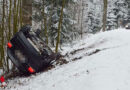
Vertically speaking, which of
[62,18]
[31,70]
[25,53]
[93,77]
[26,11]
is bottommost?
[31,70]

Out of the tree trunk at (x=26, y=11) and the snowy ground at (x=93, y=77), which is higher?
the tree trunk at (x=26, y=11)

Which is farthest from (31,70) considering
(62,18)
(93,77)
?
Result: (62,18)

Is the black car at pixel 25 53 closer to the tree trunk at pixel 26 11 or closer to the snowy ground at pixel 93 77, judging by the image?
the snowy ground at pixel 93 77

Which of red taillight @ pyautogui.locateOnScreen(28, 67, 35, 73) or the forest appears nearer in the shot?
red taillight @ pyautogui.locateOnScreen(28, 67, 35, 73)

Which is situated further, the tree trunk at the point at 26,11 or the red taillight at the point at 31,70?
the tree trunk at the point at 26,11

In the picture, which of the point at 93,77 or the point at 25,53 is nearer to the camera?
the point at 93,77

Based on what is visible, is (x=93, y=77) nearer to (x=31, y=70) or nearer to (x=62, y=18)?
(x=31, y=70)

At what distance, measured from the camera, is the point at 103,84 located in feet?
15.3

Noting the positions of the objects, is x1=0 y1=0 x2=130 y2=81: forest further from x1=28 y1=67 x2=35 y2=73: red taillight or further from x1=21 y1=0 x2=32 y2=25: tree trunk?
x1=28 y1=67 x2=35 y2=73: red taillight

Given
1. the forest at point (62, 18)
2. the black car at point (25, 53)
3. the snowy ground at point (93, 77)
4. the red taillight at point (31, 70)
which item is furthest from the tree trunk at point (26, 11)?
the snowy ground at point (93, 77)

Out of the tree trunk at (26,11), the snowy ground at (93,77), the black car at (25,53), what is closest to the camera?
the snowy ground at (93,77)

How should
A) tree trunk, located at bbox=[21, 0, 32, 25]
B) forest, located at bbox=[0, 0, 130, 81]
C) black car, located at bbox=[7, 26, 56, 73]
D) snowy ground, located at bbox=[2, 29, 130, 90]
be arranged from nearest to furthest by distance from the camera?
1. snowy ground, located at bbox=[2, 29, 130, 90]
2. black car, located at bbox=[7, 26, 56, 73]
3. tree trunk, located at bbox=[21, 0, 32, 25]
4. forest, located at bbox=[0, 0, 130, 81]

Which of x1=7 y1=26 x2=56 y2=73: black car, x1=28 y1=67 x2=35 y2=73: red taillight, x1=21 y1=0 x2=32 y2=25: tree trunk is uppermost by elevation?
x1=21 y1=0 x2=32 y2=25: tree trunk

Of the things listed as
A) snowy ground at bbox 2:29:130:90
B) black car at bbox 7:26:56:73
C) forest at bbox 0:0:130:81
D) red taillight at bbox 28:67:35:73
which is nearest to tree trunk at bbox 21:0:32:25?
forest at bbox 0:0:130:81
